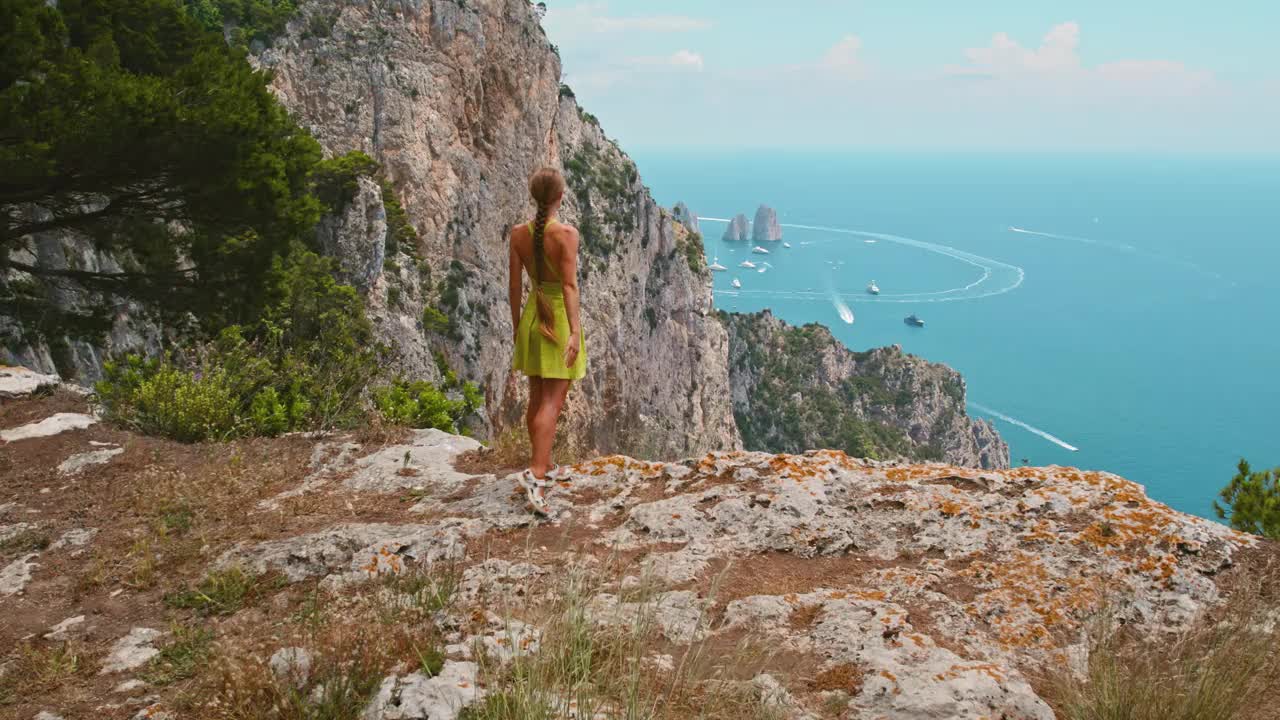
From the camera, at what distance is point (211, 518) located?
5.36 m

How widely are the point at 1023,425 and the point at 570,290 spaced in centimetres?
12491

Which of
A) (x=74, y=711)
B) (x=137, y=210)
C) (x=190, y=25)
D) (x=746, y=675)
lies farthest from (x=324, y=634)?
(x=190, y=25)

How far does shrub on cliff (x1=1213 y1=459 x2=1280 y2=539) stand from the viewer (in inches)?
360

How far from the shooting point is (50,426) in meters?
6.99

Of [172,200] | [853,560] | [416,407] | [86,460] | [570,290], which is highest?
[172,200]

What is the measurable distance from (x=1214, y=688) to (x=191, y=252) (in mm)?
11595

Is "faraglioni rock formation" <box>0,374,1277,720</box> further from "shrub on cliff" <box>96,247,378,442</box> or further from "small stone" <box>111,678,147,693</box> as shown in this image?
"shrub on cliff" <box>96,247,378,442</box>

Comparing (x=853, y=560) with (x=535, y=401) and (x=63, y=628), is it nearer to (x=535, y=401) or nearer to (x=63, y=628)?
(x=535, y=401)

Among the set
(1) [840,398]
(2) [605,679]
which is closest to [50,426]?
(2) [605,679]

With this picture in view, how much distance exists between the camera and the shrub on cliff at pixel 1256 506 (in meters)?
9.15

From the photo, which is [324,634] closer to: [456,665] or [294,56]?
[456,665]

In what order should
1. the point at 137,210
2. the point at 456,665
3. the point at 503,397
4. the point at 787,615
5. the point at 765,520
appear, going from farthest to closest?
the point at 503,397, the point at 137,210, the point at 765,520, the point at 787,615, the point at 456,665

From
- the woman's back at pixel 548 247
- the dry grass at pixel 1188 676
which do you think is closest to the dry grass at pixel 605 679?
the dry grass at pixel 1188 676

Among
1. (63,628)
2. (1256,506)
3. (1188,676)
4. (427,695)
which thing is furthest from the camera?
(1256,506)
